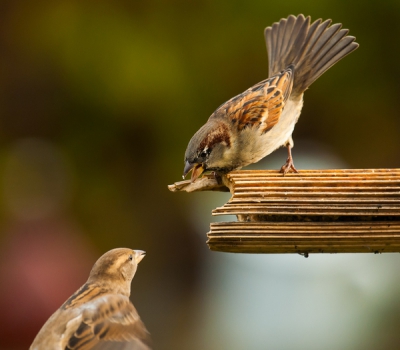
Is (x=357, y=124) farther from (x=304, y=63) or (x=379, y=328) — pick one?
(x=379, y=328)

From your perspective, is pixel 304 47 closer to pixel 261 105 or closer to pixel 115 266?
pixel 261 105

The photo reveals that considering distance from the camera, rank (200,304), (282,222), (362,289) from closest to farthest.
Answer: (282,222)
(362,289)
(200,304)

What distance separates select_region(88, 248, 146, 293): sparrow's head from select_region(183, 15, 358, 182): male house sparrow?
0.56 metres

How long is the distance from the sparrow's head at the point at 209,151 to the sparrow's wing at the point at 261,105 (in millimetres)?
181

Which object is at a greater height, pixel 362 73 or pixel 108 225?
pixel 362 73

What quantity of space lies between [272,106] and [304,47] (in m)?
0.64

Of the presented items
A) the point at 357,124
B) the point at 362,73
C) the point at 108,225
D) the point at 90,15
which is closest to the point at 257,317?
the point at 108,225

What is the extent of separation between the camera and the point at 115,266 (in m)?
1.93

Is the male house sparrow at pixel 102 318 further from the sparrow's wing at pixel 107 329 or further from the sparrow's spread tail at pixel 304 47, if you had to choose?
the sparrow's spread tail at pixel 304 47

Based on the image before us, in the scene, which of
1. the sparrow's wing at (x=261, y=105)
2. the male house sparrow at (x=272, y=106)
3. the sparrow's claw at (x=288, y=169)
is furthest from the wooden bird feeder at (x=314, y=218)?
the sparrow's wing at (x=261, y=105)

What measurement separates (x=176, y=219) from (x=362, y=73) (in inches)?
56.4

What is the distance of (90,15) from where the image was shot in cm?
422

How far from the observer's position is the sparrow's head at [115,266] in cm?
191

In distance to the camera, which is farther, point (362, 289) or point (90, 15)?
point (90, 15)
